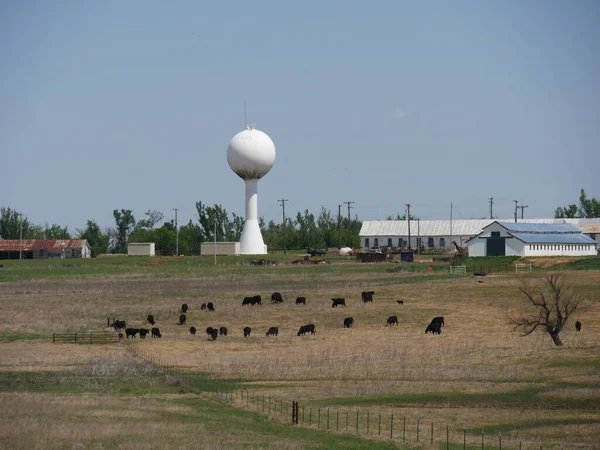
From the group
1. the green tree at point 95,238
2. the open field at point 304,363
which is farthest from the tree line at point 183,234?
the open field at point 304,363

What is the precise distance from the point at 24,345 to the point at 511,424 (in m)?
25.7

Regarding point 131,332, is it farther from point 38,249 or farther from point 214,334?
point 38,249

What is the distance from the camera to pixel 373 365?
39188mm

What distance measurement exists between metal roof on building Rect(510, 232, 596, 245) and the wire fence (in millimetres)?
73787

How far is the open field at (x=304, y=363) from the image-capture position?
27.2 meters

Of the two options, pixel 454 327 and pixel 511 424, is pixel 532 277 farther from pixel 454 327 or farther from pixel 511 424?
Answer: pixel 511 424

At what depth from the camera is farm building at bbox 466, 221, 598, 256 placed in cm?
10331

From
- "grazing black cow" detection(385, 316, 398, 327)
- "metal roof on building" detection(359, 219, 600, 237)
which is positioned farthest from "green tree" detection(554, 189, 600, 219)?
"grazing black cow" detection(385, 316, 398, 327)

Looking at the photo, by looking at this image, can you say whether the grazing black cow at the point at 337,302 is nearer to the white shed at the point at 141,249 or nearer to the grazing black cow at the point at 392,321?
the grazing black cow at the point at 392,321

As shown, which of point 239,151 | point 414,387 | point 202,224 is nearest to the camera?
point 414,387

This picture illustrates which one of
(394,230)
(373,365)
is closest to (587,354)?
(373,365)

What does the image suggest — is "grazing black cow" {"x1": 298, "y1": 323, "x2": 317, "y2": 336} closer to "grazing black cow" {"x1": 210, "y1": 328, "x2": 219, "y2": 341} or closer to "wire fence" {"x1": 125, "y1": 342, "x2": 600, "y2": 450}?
"grazing black cow" {"x1": 210, "y1": 328, "x2": 219, "y2": 341}

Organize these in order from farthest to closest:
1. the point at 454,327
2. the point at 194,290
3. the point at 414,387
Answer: the point at 194,290, the point at 454,327, the point at 414,387

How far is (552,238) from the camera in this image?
353 feet
